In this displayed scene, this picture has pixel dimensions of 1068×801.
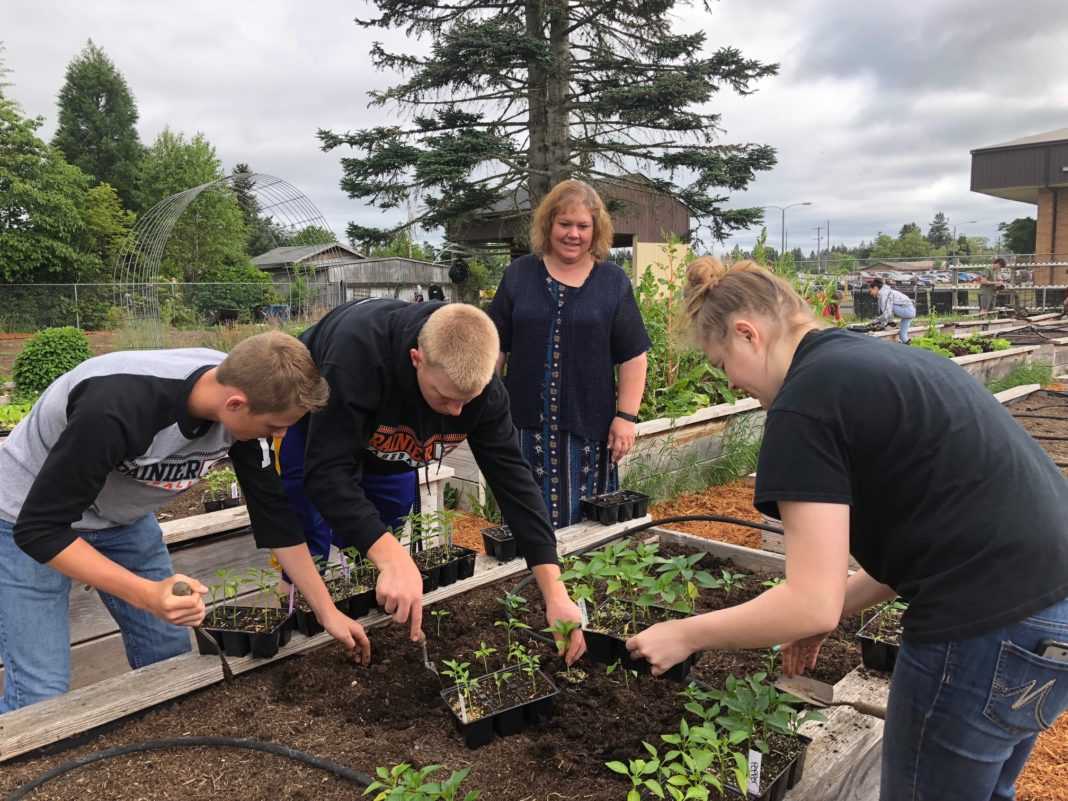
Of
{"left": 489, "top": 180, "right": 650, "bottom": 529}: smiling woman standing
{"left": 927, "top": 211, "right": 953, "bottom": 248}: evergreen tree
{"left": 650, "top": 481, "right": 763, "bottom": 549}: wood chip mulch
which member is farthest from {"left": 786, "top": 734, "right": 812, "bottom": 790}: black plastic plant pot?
{"left": 927, "top": 211, "right": 953, "bottom": 248}: evergreen tree

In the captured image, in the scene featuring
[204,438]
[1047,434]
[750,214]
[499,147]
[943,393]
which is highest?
[499,147]

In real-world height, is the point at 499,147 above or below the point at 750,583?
above

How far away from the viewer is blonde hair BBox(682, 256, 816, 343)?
4.33 feet

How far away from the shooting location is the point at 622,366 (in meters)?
3.20

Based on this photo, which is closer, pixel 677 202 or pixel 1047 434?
pixel 1047 434

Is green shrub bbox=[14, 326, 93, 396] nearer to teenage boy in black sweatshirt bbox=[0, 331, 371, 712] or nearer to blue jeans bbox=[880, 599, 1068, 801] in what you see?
teenage boy in black sweatshirt bbox=[0, 331, 371, 712]

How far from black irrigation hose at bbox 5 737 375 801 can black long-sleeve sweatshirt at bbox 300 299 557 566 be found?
49 cm

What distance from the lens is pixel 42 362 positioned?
7.05 meters

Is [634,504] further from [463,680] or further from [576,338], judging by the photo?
[463,680]

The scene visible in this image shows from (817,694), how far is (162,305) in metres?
19.0

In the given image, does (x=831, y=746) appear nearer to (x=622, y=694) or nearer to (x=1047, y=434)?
(x=622, y=694)

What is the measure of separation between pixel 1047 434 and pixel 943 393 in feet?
20.1

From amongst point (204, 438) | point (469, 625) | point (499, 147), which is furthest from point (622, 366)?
point (499, 147)

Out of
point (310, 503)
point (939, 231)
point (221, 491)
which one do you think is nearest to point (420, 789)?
point (310, 503)
